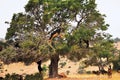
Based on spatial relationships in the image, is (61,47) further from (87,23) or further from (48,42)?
(87,23)

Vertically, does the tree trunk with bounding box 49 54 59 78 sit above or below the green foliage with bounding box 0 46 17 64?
below

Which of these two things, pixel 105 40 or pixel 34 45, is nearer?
pixel 34 45

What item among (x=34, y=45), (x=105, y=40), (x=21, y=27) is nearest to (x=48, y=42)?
(x=34, y=45)

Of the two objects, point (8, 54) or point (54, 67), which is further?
point (54, 67)

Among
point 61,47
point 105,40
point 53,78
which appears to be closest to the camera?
point 61,47

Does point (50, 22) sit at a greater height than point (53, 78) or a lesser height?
greater

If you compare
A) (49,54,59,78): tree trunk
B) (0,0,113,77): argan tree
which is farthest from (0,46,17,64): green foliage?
(49,54,59,78): tree trunk

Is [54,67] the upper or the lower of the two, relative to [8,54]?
lower

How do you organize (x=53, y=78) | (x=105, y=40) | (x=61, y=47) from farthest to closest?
(x=105, y=40)
(x=53, y=78)
(x=61, y=47)

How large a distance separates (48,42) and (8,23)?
6.80 meters

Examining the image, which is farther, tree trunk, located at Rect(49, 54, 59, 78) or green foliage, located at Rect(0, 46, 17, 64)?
tree trunk, located at Rect(49, 54, 59, 78)

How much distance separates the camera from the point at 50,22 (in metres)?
43.7

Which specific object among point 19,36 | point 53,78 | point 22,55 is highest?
point 19,36

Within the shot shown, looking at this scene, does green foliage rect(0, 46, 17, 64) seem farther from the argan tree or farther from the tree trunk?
the tree trunk
